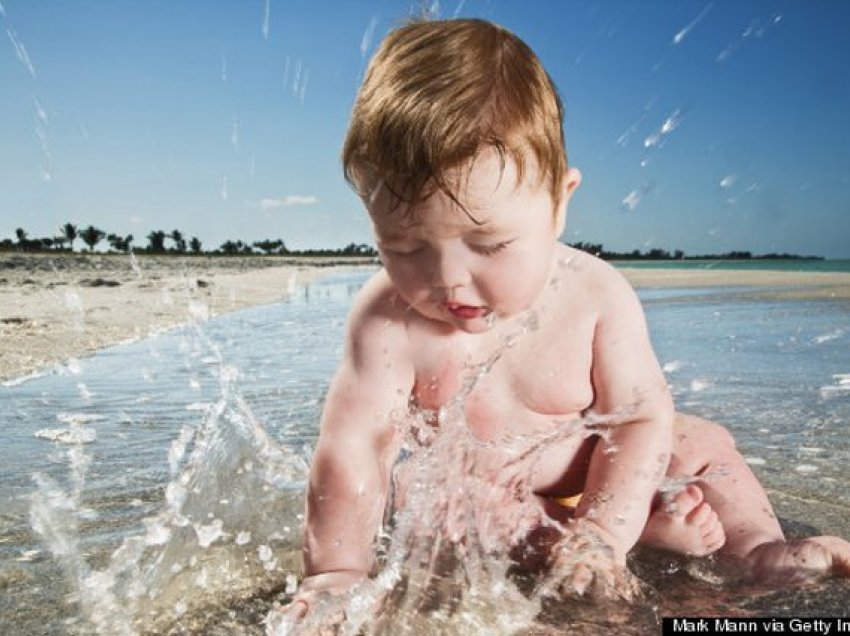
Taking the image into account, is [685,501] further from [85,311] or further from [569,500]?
[85,311]

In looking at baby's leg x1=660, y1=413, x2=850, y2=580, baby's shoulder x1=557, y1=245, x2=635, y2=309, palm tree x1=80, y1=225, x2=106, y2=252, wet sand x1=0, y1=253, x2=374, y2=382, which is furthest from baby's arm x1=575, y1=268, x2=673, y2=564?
palm tree x1=80, y1=225, x2=106, y2=252

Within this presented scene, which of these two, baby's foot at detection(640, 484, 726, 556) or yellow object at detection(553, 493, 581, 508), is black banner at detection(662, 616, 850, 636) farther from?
yellow object at detection(553, 493, 581, 508)

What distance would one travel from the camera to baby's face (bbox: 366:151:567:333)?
159 centimetres

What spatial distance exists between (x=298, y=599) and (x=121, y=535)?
638 mm

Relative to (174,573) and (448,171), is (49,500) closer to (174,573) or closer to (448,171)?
(174,573)

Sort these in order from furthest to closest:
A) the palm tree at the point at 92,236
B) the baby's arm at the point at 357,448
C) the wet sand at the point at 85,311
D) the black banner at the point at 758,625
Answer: the palm tree at the point at 92,236
the wet sand at the point at 85,311
the baby's arm at the point at 357,448
the black banner at the point at 758,625

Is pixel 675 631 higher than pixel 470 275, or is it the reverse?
pixel 470 275

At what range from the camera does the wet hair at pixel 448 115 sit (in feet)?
5.25

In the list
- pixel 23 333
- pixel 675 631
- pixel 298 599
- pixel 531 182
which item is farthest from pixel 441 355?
pixel 23 333

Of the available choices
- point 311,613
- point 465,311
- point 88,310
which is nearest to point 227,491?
point 311,613

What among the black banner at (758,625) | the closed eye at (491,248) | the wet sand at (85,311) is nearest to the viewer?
the black banner at (758,625)

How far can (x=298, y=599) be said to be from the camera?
158cm

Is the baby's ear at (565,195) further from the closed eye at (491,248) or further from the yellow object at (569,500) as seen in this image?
the yellow object at (569,500)

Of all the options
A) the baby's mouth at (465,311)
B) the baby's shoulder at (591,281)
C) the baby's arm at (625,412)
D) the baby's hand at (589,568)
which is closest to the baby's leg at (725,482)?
the baby's arm at (625,412)
